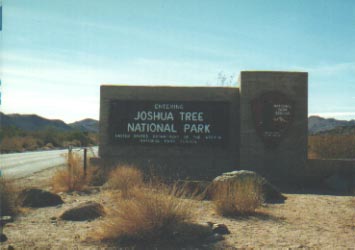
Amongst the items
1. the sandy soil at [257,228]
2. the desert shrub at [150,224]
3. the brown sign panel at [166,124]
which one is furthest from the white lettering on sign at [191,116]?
the desert shrub at [150,224]

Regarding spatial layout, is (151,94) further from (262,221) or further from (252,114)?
(262,221)

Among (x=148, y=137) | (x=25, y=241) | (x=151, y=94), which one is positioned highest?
(x=151, y=94)

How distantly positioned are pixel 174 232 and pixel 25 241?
8.15ft

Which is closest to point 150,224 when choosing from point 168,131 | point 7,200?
point 7,200

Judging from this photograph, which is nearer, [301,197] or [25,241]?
[25,241]

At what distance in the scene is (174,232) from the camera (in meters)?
7.52

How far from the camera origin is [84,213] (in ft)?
30.7

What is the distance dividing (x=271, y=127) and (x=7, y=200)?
32.6 feet

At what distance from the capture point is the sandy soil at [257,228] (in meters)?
7.28

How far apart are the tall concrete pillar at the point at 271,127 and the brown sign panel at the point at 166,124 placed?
1.02 m

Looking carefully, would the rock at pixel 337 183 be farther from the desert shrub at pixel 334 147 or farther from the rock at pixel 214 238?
the rock at pixel 214 238

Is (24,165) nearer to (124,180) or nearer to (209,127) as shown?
(209,127)

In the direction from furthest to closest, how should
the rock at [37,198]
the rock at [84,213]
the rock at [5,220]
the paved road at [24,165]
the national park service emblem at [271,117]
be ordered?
1. the paved road at [24,165]
2. the national park service emblem at [271,117]
3. the rock at [37,198]
4. the rock at [84,213]
5. the rock at [5,220]

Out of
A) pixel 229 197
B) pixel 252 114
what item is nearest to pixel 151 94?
pixel 252 114
